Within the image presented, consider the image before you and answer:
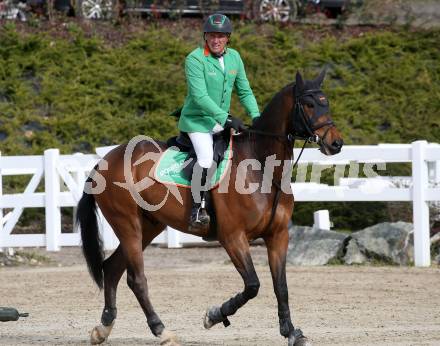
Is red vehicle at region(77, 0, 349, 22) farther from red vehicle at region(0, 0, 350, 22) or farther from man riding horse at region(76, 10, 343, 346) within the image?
man riding horse at region(76, 10, 343, 346)

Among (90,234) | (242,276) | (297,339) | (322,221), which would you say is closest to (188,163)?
(242,276)

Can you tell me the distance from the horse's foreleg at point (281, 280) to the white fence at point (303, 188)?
5783 millimetres

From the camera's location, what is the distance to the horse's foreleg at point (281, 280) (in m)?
8.12

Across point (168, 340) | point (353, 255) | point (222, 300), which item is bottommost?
point (353, 255)

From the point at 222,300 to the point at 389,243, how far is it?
3.73 meters

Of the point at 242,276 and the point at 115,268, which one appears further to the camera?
the point at 115,268

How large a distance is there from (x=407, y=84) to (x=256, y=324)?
13733 mm

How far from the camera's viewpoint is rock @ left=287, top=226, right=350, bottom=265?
14367 millimetres

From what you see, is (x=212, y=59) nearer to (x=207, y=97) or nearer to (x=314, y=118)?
(x=207, y=97)

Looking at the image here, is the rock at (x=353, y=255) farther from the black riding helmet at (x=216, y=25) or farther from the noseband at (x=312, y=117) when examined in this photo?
the black riding helmet at (x=216, y=25)

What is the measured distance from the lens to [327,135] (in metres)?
8.15

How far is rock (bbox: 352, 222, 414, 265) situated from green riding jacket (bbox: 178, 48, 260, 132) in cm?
557

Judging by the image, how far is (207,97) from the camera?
8.72 metres

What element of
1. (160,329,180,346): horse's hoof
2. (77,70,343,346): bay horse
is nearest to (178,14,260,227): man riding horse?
(77,70,343,346): bay horse
